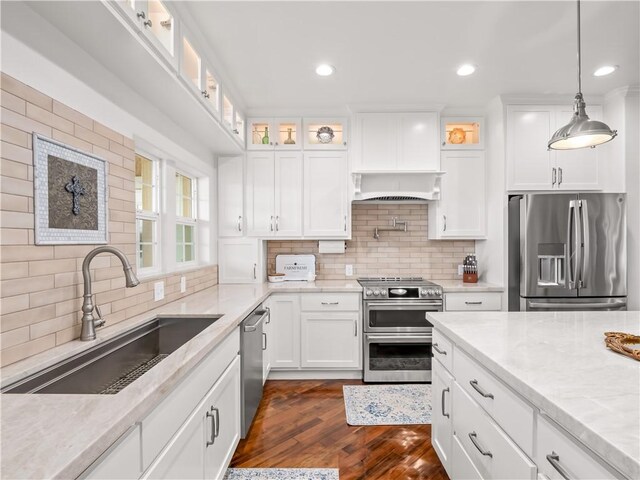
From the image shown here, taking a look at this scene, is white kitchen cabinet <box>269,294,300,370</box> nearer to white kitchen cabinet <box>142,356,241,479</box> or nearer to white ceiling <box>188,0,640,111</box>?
white kitchen cabinet <box>142,356,241,479</box>

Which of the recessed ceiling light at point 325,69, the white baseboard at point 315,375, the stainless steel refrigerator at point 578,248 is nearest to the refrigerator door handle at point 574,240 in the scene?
the stainless steel refrigerator at point 578,248

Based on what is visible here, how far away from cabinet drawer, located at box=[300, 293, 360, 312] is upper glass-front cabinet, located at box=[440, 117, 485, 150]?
1.83 metres

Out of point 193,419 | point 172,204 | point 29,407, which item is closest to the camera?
point 29,407

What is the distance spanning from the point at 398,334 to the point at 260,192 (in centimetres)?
196

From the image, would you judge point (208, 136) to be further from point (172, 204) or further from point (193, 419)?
point (193, 419)

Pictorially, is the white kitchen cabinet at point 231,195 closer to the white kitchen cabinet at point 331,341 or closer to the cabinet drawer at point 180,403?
the white kitchen cabinet at point 331,341

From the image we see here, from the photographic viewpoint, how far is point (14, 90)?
118 cm

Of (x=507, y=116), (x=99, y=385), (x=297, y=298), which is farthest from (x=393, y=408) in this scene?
(x=507, y=116)

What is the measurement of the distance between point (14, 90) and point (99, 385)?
3.80ft

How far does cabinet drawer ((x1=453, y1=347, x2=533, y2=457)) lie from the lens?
105cm

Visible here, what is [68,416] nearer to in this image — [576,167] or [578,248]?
[578,248]

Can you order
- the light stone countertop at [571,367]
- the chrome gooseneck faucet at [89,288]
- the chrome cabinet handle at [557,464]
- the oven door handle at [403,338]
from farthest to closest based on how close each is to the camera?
the oven door handle at [403,338] < the chrome gooseneck faucet at [89,288] < the chrome cabinet handle at [557,464] < the light stone countertop at [571,367]

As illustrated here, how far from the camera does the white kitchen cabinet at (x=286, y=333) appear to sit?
3.21 meters

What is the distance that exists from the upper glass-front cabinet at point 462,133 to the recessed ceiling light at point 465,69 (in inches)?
30.8
